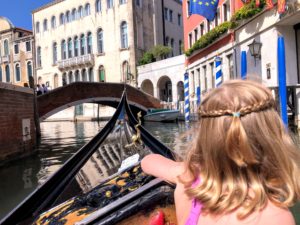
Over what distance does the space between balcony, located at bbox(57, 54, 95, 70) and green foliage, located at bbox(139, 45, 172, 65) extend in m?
2.71

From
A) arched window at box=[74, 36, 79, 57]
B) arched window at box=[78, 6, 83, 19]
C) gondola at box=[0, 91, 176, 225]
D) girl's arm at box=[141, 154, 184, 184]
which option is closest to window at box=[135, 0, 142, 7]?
arched window at box=[78, 6, 83, 19]

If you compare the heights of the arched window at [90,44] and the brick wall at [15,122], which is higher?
the arched window at [90,44]

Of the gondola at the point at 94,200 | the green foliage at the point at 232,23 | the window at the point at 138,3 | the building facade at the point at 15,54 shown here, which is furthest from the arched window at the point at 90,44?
the gondola at the point at 94,200

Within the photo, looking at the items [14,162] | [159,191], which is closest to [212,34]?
[14,162]

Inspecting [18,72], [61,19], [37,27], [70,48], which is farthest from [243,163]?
[18,72]

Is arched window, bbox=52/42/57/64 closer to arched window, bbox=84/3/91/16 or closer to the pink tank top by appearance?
arched window, bbox=84/3/91/16

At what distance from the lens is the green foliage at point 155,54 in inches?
604

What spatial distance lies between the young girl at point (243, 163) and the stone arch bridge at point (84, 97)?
28.6ft

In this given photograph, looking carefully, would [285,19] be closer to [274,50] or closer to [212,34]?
[274,50]

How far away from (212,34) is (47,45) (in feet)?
40.5

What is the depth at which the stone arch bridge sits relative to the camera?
30.1ft

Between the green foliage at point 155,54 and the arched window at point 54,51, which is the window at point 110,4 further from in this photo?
the arched window at point 54,51

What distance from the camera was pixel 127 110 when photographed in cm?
284

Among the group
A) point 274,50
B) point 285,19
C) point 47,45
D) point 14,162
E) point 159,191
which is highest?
point 47,45
